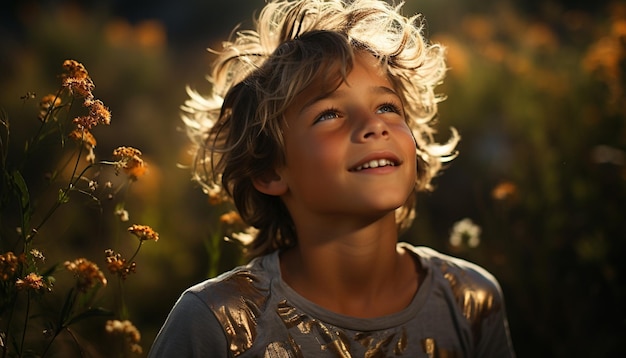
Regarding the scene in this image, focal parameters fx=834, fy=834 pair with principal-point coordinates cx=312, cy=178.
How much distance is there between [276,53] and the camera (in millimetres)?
2742

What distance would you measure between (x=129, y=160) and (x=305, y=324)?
701mm

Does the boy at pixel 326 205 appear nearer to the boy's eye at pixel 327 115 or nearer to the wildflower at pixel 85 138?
the boy's eye at pixel 327 115

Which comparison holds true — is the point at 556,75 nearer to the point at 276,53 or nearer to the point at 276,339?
the point at 276,53

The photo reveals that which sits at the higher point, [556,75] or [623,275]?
[556,75]

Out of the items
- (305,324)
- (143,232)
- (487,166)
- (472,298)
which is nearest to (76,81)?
(143,232)

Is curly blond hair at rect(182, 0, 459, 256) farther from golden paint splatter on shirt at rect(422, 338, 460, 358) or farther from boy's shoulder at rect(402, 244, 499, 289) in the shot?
golden paint splatter on shirt at rect(422, 338, 460, 358)

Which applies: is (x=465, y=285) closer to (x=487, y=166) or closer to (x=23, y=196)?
(x=23, y=196)

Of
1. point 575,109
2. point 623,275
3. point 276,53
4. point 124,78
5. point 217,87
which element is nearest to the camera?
point 276,53

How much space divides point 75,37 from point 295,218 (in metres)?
4.45

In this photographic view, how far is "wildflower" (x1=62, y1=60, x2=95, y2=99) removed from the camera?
213cm

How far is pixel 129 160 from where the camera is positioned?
2.28 m

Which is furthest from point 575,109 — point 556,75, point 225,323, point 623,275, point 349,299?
point 225,323

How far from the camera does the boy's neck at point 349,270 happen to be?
8.39 ft

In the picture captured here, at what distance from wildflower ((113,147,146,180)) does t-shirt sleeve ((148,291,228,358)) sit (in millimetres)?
430
